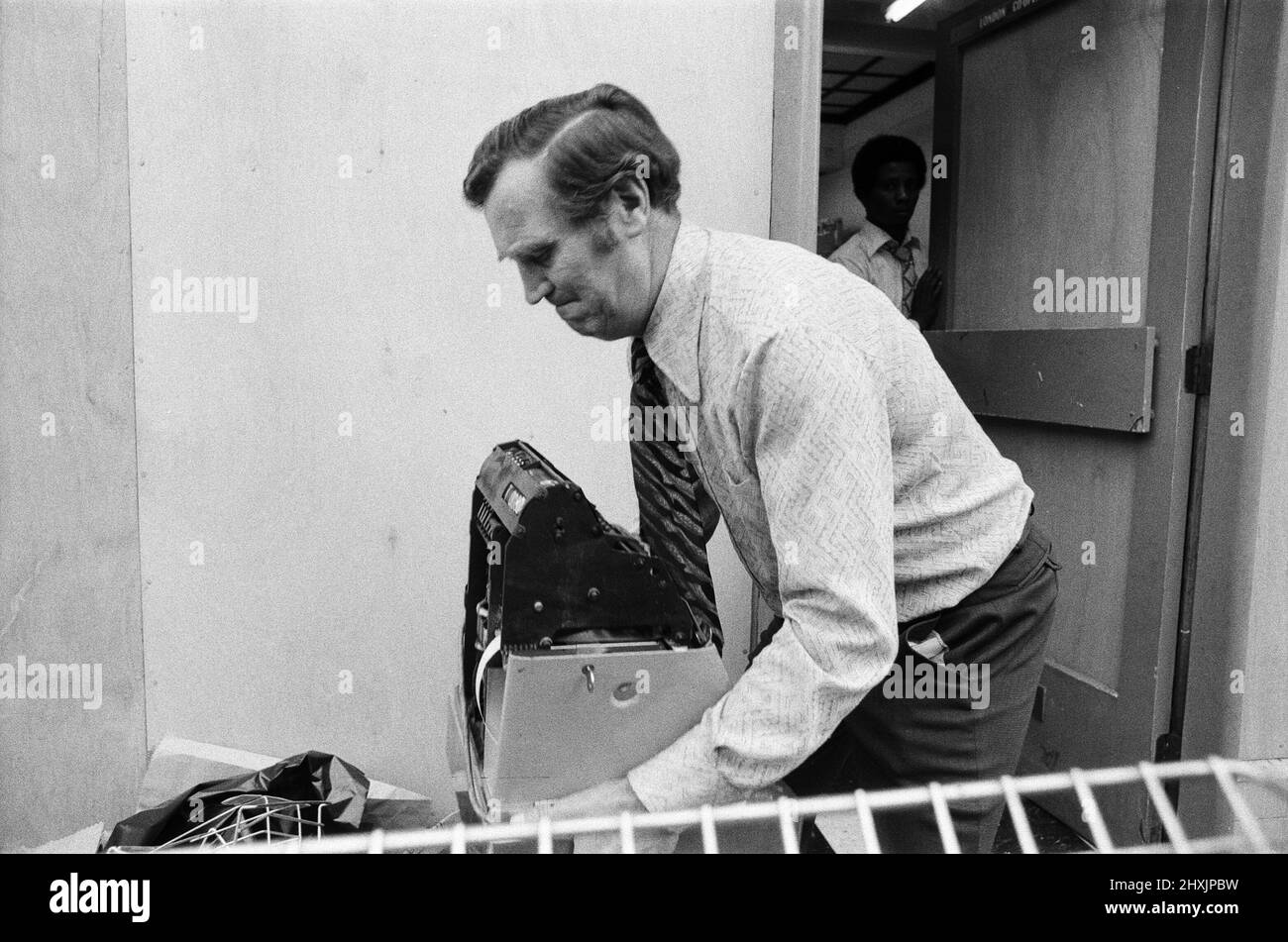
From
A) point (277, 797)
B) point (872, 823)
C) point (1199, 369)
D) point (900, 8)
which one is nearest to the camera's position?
point (872, 823)

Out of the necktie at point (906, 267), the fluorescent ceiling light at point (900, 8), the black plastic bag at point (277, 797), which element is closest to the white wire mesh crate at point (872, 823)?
the black plastic bag at point (277, 797)

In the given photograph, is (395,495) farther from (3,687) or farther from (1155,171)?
(1155,171)

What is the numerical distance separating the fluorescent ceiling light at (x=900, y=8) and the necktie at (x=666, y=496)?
3026 millimetres

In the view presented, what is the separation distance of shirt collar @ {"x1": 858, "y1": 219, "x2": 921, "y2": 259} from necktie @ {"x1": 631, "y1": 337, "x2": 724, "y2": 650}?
2163 millimetres

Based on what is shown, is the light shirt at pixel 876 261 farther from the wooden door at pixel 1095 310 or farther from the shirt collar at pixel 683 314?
the shirt collar at pixel 683 314

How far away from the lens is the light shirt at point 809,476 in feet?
3.48

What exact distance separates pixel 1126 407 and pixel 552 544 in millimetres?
1751

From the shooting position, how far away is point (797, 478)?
1.09 metres

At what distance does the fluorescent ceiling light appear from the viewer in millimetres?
3871

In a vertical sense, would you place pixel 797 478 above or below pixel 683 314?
below

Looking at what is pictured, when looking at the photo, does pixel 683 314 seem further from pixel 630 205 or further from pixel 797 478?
pixel 797 478

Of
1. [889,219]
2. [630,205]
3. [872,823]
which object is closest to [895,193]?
[889,219]

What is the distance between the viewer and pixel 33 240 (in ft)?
7.18

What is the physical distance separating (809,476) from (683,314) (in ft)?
1.01
